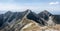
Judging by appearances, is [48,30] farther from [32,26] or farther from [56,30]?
[32,26]

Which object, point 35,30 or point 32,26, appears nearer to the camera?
point 35,30

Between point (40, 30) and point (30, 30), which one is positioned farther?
point (30, 30)

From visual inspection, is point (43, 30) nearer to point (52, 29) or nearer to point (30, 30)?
point (52, 29)

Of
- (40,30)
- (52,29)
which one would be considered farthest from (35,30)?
(52,29)

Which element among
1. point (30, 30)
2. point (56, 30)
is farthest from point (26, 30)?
point (56, 30)

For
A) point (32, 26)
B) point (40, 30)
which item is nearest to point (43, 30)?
point (40, 30)

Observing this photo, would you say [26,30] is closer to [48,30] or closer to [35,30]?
[35,30]

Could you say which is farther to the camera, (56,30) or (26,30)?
(26,30)
